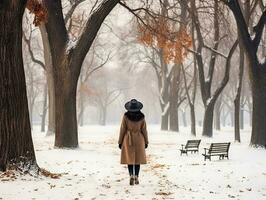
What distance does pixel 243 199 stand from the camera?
884cm

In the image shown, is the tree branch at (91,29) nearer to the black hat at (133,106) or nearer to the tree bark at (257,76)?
the tree bark at (257,76)

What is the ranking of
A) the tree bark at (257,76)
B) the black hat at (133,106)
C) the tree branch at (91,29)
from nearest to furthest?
1. the black hat at (133,106)
2. the tree branch at (91,29)
3. the tree bark at (257,76)

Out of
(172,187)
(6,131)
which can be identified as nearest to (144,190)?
(172,187)

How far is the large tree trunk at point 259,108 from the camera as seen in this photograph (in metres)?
20.2

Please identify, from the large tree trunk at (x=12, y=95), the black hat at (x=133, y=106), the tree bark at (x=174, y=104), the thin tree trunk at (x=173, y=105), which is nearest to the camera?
the black hat at (x=133, y=106)

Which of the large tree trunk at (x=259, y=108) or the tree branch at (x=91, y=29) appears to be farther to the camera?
the large tree trunk at (x=259, y=108)

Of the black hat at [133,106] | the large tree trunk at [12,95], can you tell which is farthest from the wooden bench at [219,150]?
the large tree trunk at [12,95]

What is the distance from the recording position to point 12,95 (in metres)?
10.4

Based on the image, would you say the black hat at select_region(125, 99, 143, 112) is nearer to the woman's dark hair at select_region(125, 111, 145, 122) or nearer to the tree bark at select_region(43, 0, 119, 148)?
the woman's dark hair at select_region(125, 111, 145, 122)

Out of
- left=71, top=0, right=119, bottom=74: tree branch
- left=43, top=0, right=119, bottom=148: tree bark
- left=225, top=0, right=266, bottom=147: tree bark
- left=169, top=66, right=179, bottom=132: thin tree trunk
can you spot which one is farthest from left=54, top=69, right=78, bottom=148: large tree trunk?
left=169, top=66, right=179, bottom=132: thin tree trunk

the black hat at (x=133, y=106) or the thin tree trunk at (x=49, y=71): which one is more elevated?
the thin tree trunk at (x=49, y=71)

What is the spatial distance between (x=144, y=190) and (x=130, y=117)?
5.58 feet

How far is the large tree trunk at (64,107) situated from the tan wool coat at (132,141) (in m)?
8.86

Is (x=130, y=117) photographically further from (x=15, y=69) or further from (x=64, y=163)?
(x=64, y=163)
